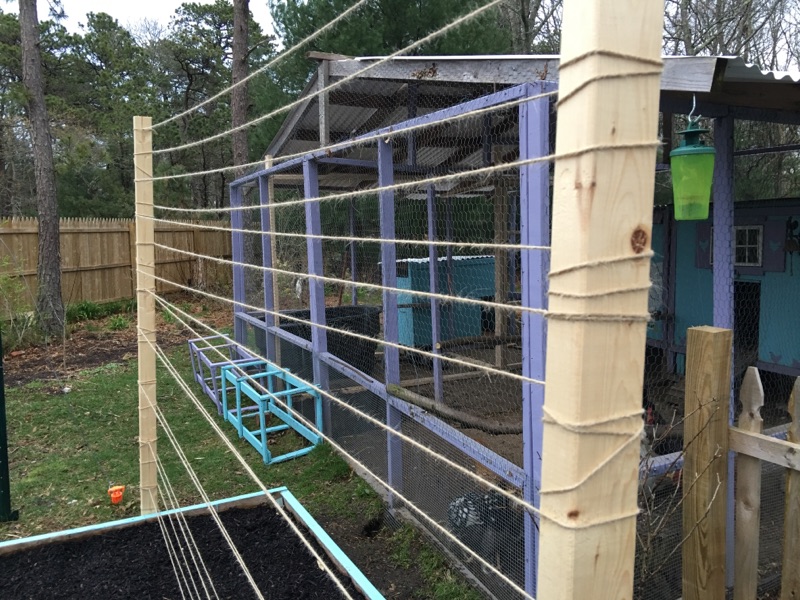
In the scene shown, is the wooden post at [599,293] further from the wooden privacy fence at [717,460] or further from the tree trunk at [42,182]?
the tree trunk at [42,182]

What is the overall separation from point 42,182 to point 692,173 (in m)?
9.88

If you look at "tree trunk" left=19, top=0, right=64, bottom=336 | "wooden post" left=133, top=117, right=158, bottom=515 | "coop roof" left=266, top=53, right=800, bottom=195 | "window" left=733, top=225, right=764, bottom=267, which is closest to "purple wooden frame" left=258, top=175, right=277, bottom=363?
"coop roof" left=266, top=53, right=800, bottom=195

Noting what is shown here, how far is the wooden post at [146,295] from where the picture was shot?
2746mm

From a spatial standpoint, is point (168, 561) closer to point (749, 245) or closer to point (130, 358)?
point (749, 245)

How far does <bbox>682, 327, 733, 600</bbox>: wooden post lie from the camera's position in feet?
5.96

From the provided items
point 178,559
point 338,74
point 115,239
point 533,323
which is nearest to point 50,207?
point 115,239

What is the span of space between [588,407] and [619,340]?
90 millimetres

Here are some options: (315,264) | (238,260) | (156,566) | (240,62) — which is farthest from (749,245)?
(240,62)

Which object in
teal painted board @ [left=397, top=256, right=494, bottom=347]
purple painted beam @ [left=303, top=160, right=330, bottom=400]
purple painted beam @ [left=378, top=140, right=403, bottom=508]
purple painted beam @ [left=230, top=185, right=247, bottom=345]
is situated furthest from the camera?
teal painted board @ [left=397, top=256, right=494, bottom=347]

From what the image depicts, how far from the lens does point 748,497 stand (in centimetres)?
204

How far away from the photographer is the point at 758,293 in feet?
17.2

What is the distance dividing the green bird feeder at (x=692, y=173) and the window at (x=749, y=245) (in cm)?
328

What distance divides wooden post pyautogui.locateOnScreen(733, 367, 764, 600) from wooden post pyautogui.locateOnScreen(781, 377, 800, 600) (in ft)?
0.28

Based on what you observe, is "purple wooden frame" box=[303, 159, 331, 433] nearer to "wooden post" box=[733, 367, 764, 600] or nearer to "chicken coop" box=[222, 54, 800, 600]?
"chicken coop" box=[222, 54, 800, 600]
